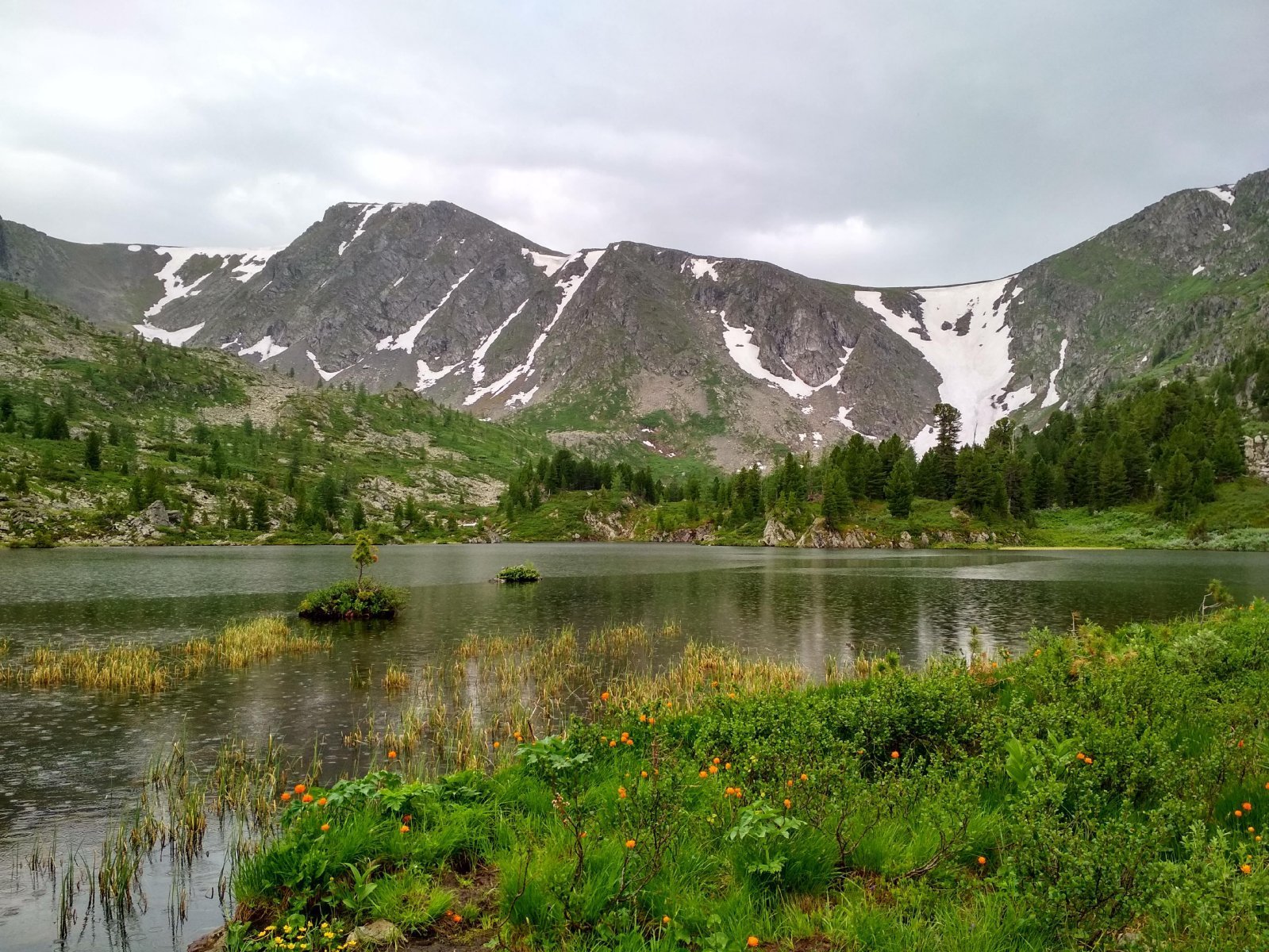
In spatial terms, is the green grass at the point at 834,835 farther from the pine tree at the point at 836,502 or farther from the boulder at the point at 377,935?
the pine tree at the point at 836,502

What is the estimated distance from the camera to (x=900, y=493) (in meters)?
173

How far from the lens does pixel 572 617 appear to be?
5075 cm

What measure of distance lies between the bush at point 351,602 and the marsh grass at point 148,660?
25.5 feet

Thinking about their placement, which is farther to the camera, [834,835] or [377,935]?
[834,835]

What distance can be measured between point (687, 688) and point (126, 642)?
32.3 metres

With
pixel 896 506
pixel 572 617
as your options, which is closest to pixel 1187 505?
pixel 896 506

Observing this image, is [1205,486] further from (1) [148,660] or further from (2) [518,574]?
(1) [148,660]

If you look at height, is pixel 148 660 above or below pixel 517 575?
above

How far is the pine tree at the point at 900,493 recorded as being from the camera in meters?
173

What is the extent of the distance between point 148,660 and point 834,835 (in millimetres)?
32676

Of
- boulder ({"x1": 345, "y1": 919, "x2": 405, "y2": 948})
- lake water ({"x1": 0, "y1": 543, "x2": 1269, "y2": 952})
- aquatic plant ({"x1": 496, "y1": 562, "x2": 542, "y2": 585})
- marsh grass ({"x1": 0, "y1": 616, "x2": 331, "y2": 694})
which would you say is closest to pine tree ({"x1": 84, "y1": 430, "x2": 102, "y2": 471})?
lake water ({"x1": 0, "y1": 543, "x2": 1269, "y2": 952})

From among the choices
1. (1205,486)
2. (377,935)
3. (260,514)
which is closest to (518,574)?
(377,935)

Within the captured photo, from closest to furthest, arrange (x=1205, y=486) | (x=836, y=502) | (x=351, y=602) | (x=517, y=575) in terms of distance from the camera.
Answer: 1. (x=351, y=602)
2. (x=517, y=575)
3. (x=1205, y=486)
4. (x=836, y=502)

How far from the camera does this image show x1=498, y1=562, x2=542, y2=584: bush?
3113 inches
